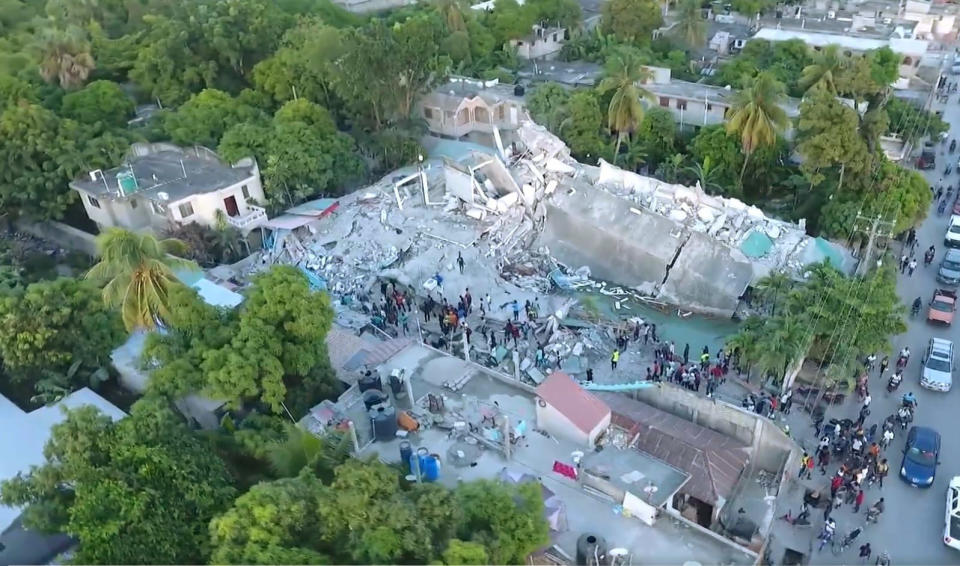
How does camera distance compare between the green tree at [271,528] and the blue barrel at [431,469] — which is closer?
the green tree at [271,528]

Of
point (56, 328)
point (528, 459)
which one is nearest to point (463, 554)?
point (528, 459)

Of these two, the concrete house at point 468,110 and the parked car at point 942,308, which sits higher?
the concrete house at point 468,110

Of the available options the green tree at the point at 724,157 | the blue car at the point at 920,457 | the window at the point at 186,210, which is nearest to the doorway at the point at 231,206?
the window at the point at 186,210

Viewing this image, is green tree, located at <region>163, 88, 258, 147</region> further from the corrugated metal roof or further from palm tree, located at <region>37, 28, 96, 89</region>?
the corrugated metal roof

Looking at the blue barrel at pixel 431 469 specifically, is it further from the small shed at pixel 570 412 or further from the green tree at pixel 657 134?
the green tree at pixel 657 134

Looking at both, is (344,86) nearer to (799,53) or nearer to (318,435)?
(318,435)

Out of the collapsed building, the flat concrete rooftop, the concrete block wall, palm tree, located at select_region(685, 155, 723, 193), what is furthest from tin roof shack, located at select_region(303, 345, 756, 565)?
the concrete block wall
